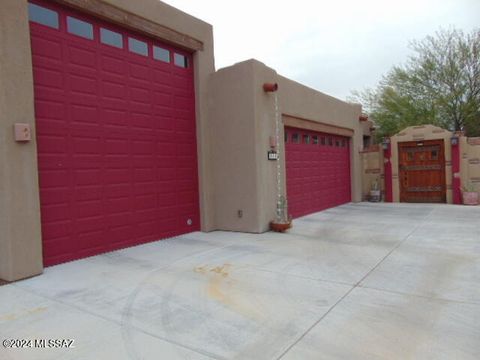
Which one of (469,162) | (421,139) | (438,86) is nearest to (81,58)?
(421,139)

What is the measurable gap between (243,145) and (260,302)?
4.12m

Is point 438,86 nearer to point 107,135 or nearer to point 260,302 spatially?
point 107,135

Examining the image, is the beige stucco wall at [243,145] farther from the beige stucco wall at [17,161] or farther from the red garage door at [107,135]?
the beige stucco wall at [17,161]

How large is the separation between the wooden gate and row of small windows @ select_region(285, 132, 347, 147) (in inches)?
88.0

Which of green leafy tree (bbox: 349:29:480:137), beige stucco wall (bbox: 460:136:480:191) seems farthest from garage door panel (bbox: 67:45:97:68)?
green leafy tree (bbox: 349:29:480:137)

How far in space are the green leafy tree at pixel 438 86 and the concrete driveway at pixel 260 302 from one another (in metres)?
13.0

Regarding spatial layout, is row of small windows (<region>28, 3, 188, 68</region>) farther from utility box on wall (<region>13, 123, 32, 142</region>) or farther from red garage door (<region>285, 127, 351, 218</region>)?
red garage door (<region>285, 127, 351, 218</region>)

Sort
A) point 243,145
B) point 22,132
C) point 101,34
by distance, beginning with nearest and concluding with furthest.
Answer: point 22,132 → point 101,34 → point 243,145

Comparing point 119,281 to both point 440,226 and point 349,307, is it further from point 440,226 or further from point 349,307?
point 440,226

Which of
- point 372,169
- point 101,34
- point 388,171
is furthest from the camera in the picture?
point 372,169

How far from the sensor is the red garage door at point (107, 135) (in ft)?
16.0

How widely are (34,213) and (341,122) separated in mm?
9579

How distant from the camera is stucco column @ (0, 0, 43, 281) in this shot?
13.9ft

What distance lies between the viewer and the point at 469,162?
35.9 ft
